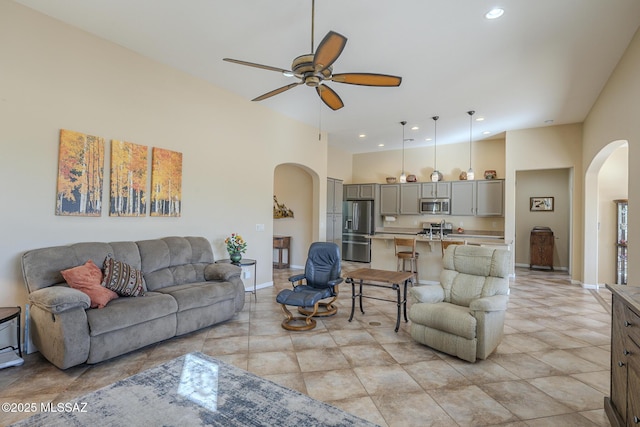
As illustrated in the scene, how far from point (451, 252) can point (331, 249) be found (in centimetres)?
153

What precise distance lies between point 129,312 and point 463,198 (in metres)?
7.57

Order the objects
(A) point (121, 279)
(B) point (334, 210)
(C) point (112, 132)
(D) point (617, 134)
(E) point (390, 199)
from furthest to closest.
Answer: (E) point (390, 199)
(B) point (334, 210)
(D) point (617, 134)
(C) point (112, 132)
(A) point (121, 279)

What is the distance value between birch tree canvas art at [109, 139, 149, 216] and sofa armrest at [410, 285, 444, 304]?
343cm

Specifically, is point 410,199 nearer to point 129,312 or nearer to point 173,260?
point 173,260

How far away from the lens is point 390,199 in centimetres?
903

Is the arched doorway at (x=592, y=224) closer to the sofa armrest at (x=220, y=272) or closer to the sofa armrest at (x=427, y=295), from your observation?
the sofa armrest at (x=427, y=295)

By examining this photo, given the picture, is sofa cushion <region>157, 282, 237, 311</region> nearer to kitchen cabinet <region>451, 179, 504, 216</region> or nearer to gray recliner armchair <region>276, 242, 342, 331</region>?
gray recliner armchair <region>276, 242, 342, 331</region>

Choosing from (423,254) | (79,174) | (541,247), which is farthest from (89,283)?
(541,247)

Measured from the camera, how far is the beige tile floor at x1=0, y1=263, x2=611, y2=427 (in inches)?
87.3

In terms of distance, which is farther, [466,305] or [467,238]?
[467,238]

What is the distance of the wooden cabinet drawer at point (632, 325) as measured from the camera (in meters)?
1.66

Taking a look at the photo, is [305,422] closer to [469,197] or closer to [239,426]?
[239,426]

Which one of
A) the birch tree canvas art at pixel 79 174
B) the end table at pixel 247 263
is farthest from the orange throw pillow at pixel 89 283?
the end table at pixel 247 263

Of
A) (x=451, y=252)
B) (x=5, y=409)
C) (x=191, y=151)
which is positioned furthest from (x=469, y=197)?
(x=5, y=409)
